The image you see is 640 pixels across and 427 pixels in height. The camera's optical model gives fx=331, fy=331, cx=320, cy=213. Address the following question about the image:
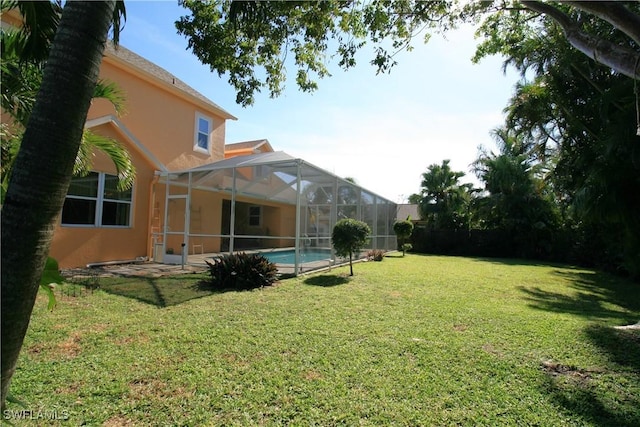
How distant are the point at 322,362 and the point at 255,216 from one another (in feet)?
56.5

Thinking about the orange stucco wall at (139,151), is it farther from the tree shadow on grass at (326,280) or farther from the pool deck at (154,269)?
the tree shadow on grass at (326,280)

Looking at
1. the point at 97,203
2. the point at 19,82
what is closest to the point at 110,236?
the point at 97,203

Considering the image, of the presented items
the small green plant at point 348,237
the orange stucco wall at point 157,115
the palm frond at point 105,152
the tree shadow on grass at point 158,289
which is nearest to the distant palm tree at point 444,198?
the small green plant at point 348,237

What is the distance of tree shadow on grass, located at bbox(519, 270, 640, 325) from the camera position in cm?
667

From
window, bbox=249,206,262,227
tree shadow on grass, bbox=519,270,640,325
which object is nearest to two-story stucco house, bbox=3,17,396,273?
window, bbox=249,206,262,227

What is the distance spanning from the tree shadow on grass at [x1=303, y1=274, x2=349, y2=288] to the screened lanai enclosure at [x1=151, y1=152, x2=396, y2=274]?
0.70m

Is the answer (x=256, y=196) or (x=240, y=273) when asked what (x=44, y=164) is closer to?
(x=240, y=273)

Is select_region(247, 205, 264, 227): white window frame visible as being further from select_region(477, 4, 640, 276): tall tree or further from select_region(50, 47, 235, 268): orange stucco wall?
select_region(477, 4, 640, 276): tall tree

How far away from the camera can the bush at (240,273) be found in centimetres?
797

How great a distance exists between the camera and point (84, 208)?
996 cm

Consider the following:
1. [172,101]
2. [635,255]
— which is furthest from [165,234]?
[635,255]

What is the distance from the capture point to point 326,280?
9289mm

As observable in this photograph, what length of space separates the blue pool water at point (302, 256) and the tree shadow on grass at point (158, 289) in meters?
3.11

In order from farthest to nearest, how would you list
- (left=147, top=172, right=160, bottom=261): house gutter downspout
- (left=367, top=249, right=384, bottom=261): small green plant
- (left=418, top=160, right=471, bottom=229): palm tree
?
1. (left=418, top=160, right=471, bottom=229): palm tree
2. (left=367, top=249, right=384, bottom=261): small green plant
3. (left=147, top=172, right=160, bottom=261): house gutter downspout
